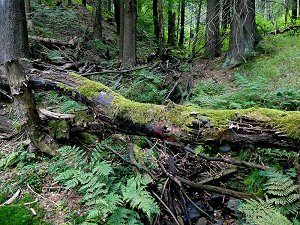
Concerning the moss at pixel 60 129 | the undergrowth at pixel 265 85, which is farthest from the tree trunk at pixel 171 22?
the moss at pixel 60 129

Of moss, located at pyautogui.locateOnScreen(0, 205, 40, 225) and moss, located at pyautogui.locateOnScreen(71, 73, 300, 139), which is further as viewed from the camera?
moss, located at pyautogui.locateOnScreen(0, 205, 40, 225)

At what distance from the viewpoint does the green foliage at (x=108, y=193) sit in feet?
9.71

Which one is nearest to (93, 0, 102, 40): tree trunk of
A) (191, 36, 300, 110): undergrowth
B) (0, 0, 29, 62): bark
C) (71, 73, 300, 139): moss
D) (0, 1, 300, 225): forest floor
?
(0, 1, 300, 225): forest floor

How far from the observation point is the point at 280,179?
3201mm

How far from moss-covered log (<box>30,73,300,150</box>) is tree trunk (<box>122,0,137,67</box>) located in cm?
663

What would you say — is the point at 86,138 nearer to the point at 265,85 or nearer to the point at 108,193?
the point at 108,193

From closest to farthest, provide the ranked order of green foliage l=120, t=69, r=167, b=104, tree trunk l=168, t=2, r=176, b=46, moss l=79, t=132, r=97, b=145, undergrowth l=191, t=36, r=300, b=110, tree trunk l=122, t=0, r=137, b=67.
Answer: moss l=79, t=132, r=97, b=145
undergrowth l=191, t=36, r=300, b=110
green foliage l=120, t=69, r=167, b=104
tree trunk l=122, t=0, r=137, b=67
tree trunk l=168, t=2, r=176, b=46

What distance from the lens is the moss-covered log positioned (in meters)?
2.63

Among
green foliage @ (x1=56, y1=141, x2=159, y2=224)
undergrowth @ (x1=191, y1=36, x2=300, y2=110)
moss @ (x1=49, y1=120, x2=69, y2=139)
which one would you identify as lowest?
green foliage @ (x1=56, y1=141, x2=159, y2=224)

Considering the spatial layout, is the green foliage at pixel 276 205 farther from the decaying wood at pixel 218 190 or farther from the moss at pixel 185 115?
the moss at pixel 185 115

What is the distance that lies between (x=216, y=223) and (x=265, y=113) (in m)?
1.73

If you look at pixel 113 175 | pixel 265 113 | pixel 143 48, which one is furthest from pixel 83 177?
pixel 143 48

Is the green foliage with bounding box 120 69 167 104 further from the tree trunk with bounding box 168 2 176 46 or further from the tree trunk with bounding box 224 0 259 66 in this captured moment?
the tree trunk with bounding box 168 2 176 46

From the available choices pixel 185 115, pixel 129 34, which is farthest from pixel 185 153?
pixel 129 34
